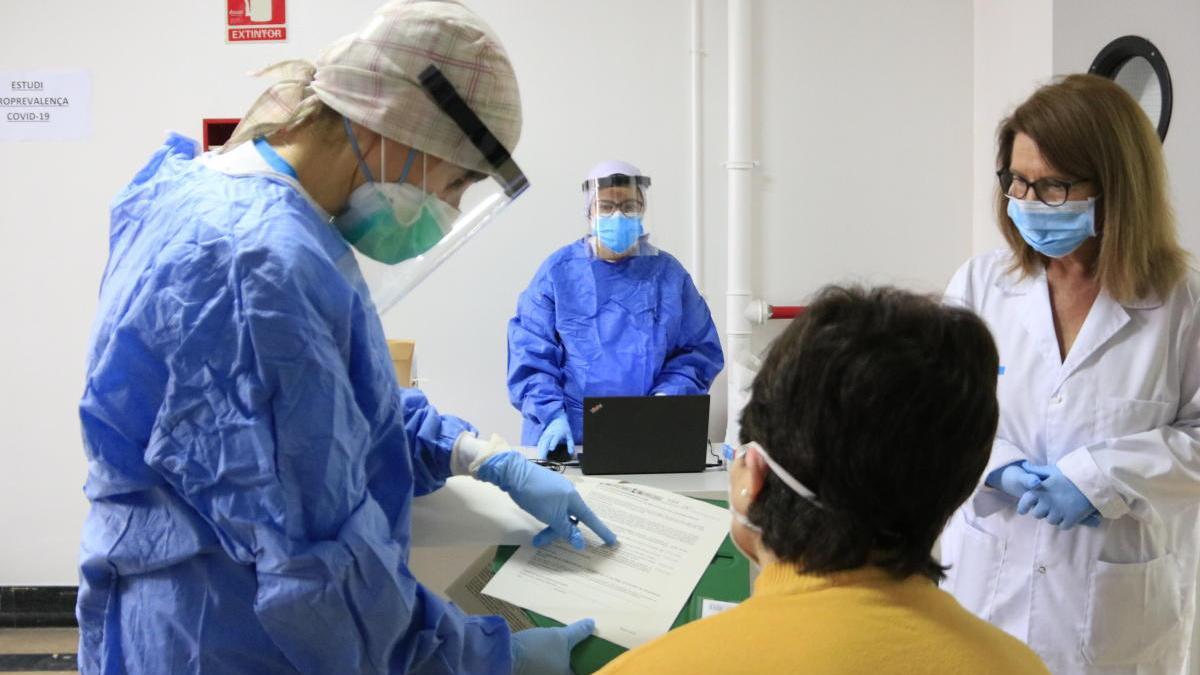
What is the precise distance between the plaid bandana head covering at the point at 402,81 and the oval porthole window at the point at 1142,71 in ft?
6.84

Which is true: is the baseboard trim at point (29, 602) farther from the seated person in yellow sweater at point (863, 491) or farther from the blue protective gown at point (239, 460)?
the seated person in yellow sweater at point (863, 491)

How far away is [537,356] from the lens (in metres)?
2.81

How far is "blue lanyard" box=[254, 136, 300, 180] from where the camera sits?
3.39 ft

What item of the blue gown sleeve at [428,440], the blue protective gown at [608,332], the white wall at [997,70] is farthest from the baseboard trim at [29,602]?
the white wall at [997,70]

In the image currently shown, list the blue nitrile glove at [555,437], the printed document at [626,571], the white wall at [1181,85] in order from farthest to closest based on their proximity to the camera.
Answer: the white wall at [1181,85]
the blue nitrile glove at [555,437]
the printed document at [626,571]

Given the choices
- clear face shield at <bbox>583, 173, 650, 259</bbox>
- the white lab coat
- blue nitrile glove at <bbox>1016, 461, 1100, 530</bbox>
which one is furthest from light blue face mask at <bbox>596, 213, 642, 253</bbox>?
blue nitrile glove at <bbox>1016, 461, 1100, 530</bbox>

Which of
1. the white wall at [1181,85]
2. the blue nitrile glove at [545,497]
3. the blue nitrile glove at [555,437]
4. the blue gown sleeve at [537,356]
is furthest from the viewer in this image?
the blue gown sleeve at [537,356]

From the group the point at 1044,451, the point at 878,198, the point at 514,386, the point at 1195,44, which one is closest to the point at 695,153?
the point at 878,198

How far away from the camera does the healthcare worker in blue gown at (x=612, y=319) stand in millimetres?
2812

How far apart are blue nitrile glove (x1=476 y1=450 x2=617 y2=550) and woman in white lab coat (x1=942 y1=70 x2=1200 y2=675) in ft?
2.16

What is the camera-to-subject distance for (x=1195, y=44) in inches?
96.3

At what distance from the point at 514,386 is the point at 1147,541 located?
5.62ft

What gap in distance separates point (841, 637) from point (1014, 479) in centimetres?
84

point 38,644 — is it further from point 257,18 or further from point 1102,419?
point 1102,419
